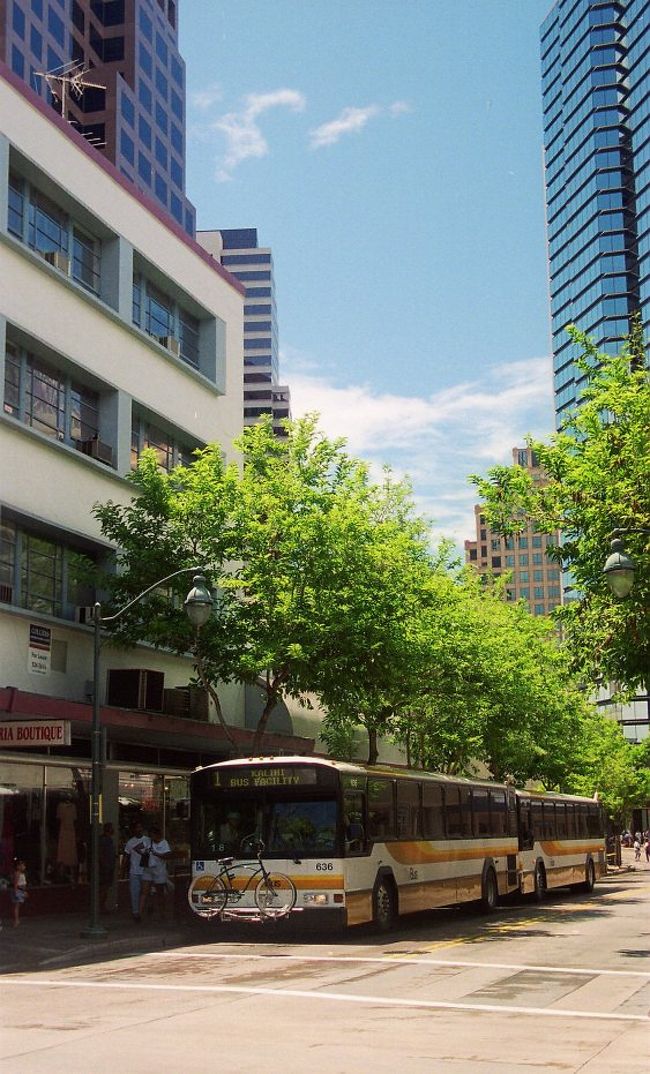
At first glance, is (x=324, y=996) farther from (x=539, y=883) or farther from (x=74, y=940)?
(x=539, y=883)

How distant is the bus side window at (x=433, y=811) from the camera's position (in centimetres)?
2570

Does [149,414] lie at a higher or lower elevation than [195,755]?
higher

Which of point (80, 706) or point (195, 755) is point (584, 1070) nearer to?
point (80, 706)

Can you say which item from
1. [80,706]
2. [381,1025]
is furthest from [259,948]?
[381,1025]

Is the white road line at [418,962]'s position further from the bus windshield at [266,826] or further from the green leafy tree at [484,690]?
the green leafy tree at [484,690]

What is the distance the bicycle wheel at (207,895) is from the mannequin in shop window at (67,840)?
7.18m

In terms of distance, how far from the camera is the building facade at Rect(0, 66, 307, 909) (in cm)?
2728

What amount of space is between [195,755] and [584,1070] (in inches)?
1047

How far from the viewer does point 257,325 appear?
468ft

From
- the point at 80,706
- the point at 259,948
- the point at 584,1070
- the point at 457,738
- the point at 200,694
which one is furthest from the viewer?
the point at 457,738

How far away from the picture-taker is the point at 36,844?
2719 centimetres

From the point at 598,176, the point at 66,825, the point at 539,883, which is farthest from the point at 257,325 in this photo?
the point at 66,825

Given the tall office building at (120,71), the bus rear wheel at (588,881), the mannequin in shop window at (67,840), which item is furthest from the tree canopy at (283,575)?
the tall office building at (120,71)

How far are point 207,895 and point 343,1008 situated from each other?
8751mm
